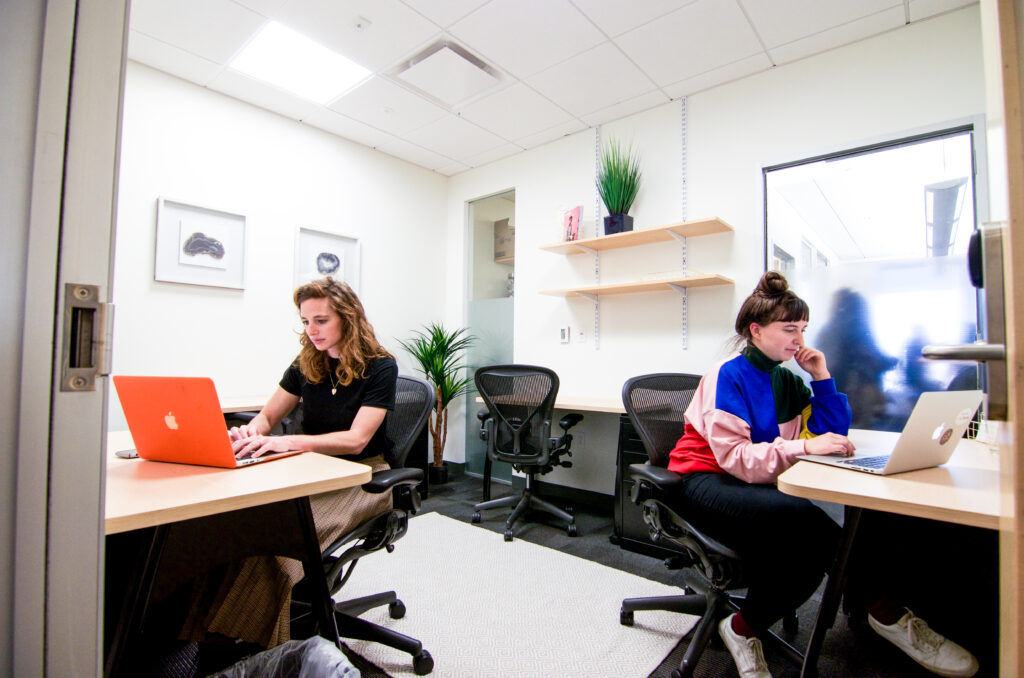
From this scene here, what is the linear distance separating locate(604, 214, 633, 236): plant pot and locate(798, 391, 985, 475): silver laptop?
218 cm

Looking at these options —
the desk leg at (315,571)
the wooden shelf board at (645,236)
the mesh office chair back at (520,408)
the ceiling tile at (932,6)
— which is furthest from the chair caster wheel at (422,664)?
the ceiling tile at (932,6)

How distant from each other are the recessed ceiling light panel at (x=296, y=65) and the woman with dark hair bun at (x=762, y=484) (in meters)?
2.70

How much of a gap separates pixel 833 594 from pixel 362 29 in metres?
3.06

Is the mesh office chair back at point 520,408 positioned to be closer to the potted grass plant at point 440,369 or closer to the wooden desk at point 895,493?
the potted grass plant at point 440,369

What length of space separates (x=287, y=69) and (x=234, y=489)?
2.89m

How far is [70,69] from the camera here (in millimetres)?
448

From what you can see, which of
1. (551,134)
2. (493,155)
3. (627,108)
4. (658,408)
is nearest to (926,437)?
(658,408)

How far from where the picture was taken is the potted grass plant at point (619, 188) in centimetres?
330

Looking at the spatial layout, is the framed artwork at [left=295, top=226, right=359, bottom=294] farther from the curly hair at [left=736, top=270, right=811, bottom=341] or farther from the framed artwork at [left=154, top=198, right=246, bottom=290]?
the curly hair at [left=736, top=270, right=811, bottom=341]

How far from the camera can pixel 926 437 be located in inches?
45.9

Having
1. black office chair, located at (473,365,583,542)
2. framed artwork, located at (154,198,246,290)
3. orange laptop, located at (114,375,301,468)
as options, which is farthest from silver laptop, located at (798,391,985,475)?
framed artwork, located at (154,198,246,290)

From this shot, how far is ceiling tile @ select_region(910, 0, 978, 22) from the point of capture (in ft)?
7.52

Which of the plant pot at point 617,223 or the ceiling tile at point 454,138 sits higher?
the ceiling tile at point 454,138

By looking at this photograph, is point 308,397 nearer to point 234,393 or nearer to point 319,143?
point 234,393
